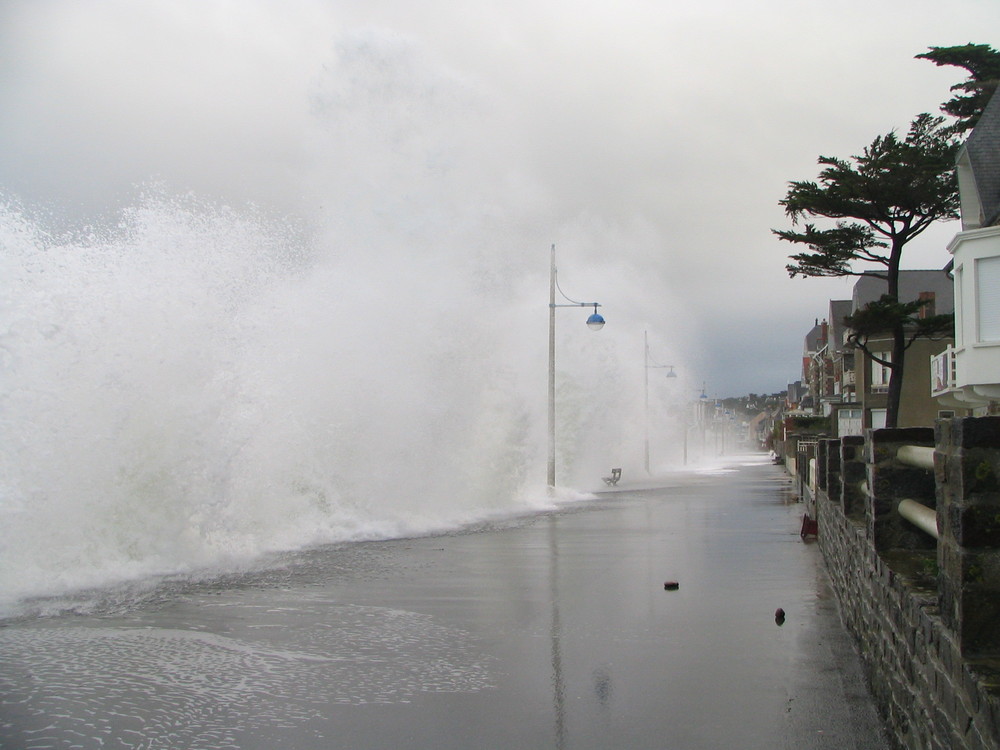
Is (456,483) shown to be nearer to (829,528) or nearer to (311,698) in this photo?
(829,528)

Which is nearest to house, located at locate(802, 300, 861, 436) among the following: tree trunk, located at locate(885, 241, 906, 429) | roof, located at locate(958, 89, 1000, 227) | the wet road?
tree trunk, located at locate(885, 241, 906, 429)

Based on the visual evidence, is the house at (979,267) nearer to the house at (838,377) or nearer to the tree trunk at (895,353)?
the tree trunk at (895,353)

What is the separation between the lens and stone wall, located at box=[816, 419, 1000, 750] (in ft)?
11.0

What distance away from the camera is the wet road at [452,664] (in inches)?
215

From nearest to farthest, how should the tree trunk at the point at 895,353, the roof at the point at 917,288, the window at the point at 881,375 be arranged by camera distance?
the tree trunk at the point at 895,353 < the roof at the point at 917,288 < the window at the point at 881,375

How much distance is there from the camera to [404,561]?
42.0 feet

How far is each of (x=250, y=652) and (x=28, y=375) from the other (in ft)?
20.0

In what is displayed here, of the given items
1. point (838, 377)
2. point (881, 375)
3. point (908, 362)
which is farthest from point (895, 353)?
point (838, 377)

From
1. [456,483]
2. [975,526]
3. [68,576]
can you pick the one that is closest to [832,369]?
[456,483]

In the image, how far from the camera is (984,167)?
22.3 metres

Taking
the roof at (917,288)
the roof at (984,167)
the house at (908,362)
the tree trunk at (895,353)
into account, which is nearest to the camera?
the roof at (984,167)

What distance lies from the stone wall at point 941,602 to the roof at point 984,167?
17.6 meters

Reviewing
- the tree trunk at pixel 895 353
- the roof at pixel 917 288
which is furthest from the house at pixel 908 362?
the tree trunk at pixel 895 353

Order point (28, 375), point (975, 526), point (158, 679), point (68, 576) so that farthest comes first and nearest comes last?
point (28, 375) < point (68, 576) < point (158, 679) < point (975, 526)
